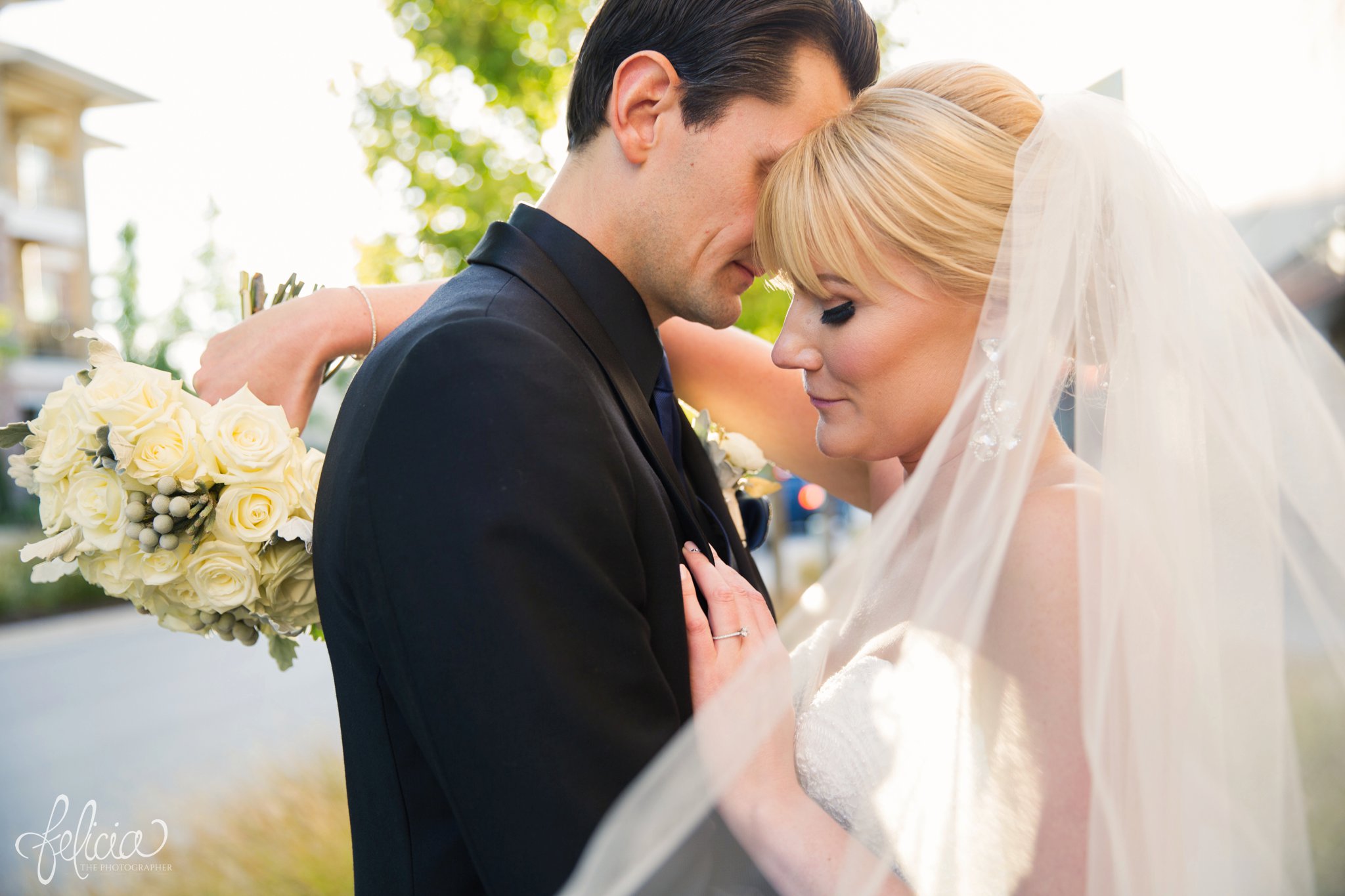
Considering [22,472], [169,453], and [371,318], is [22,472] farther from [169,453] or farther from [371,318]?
[371,318]

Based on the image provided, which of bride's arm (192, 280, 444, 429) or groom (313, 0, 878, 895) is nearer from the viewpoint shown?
groom (313, 0, 878, 895)

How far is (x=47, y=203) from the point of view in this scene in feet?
94.8

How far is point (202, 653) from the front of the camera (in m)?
12.5

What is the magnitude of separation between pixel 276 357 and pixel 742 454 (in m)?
1.29

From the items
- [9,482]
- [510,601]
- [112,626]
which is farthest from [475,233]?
[9,482]

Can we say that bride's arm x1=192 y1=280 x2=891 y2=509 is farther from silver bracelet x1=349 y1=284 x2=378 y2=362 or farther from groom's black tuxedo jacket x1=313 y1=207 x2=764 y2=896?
groom's black tuxedo jacket x1=313 y1=207 x2=764 y2=896

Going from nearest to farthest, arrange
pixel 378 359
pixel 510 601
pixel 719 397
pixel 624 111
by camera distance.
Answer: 1. pixel 510 601
2. pixel 378 359
3. pixel 624 111
4. pixel 719 397

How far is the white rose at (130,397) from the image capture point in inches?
82.4

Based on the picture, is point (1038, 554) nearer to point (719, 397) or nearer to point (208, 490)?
point (719, 397)

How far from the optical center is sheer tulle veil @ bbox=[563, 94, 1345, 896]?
5.11 ft

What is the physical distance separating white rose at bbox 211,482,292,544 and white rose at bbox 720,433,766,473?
1222 mm

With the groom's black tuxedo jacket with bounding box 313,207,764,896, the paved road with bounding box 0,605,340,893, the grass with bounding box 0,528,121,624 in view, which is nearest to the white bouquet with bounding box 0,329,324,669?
the groom's black tuxedo jacket with bounding box 313,207,764,896

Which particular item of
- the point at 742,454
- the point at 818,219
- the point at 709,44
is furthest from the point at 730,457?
the point at 709,44

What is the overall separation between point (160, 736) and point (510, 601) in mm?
8907
